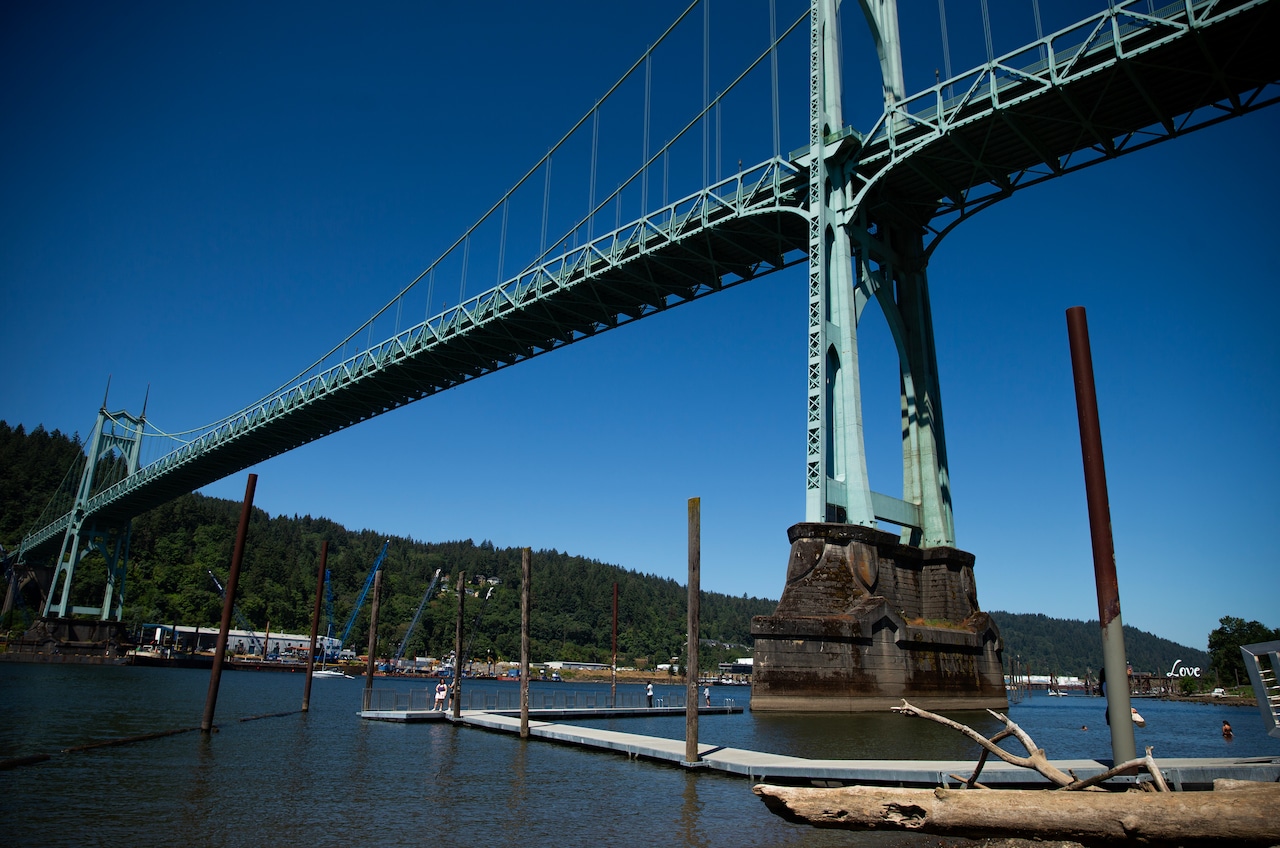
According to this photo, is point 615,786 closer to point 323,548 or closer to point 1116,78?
point 323,548

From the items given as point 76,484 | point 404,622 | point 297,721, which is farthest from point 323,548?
point 404,622

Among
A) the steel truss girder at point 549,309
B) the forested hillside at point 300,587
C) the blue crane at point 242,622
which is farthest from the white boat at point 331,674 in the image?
the steel truss girder at point 549,309

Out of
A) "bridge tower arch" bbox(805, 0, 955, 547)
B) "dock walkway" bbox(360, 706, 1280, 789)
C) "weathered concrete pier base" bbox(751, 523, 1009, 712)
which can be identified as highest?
"bridge tower arch" bbox(805, 0, 955, 547)

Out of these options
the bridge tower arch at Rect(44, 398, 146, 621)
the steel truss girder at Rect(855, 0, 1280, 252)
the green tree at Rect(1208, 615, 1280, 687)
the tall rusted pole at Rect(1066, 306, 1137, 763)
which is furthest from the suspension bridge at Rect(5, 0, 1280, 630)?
the green tree at Rect(1208, 615, 1280, 687)

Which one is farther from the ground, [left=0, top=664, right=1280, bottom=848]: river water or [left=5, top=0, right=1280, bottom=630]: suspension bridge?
[left=5, top=0, right=1280, bottom=630]: suspension bridge

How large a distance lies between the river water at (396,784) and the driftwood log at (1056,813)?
1.99m

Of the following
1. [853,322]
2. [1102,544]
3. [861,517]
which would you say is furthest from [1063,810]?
[853,322]

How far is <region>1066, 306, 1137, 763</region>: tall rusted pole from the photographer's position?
11.1m

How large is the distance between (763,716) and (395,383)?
4158 cm

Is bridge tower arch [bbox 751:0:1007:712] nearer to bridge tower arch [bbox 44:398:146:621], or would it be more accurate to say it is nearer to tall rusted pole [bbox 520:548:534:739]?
tall rusted pole [bbox 520:548:534:739]

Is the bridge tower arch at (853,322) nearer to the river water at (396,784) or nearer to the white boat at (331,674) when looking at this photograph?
the river water at (396,784)

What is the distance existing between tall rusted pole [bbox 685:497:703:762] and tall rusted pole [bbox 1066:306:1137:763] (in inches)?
335

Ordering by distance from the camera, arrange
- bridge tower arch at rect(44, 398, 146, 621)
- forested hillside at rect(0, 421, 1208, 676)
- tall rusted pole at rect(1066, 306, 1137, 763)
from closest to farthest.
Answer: tall rusted pole at rect(1066, 306, 1137, 763) → bridge tower arch at rect(44, 398, 146, 621) → forested hillside at rect(0, 421, 1208, 676)

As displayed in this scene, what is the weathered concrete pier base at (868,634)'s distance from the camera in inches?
1195
